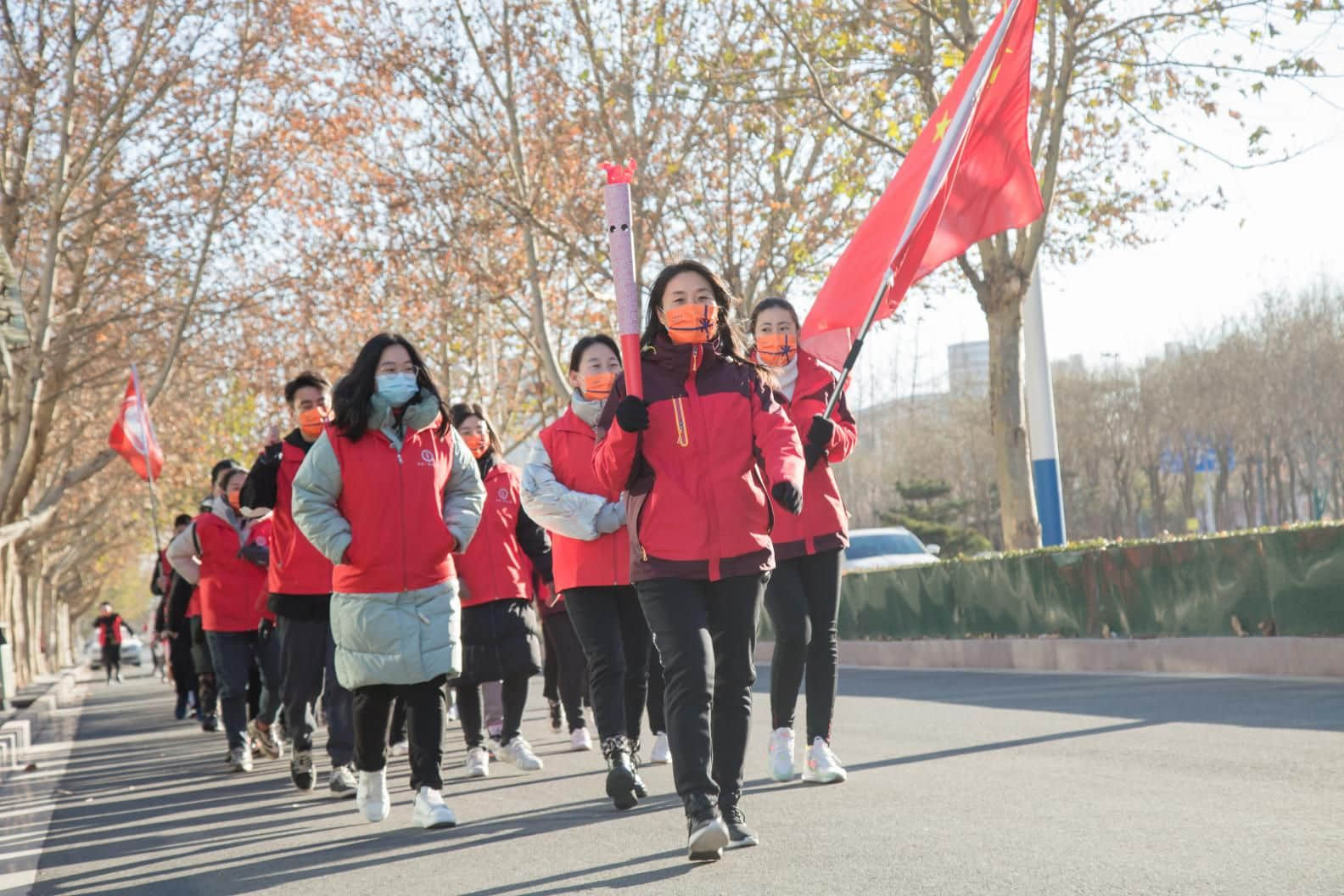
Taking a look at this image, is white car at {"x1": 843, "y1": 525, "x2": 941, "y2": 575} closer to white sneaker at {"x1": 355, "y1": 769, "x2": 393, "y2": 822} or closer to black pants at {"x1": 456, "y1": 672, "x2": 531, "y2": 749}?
black pants at {"x1": 456, "y1": 672, "x2": 531, "y2": 749}

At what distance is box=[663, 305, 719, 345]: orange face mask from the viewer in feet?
18.7

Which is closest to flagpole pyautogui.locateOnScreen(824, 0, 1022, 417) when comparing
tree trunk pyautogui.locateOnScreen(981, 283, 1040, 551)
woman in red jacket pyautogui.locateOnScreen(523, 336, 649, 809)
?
woman in red jacket pyautogui.locateOnScreen(523, 336, 649, 809)

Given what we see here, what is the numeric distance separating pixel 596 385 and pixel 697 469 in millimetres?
2087

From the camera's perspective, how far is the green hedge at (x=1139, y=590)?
1120 centimetres

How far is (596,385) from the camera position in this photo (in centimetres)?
768

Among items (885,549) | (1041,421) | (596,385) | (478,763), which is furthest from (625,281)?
(885,549)

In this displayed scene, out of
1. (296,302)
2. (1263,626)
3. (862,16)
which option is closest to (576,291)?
(296,302)

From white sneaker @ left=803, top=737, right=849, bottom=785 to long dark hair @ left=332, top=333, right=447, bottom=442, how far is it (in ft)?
7.10

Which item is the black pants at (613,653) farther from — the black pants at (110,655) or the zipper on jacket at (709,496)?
the black pants at (110,655)

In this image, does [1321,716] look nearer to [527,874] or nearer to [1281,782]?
[1281,782]

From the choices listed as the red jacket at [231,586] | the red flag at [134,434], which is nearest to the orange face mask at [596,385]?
the red jacket at [231,586]

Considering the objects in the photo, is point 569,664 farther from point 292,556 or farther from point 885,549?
point 885,549

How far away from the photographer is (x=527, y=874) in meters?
5.64

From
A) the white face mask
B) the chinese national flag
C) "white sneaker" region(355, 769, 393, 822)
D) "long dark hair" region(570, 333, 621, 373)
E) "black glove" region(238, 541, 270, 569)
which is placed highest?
the chinese national flag
